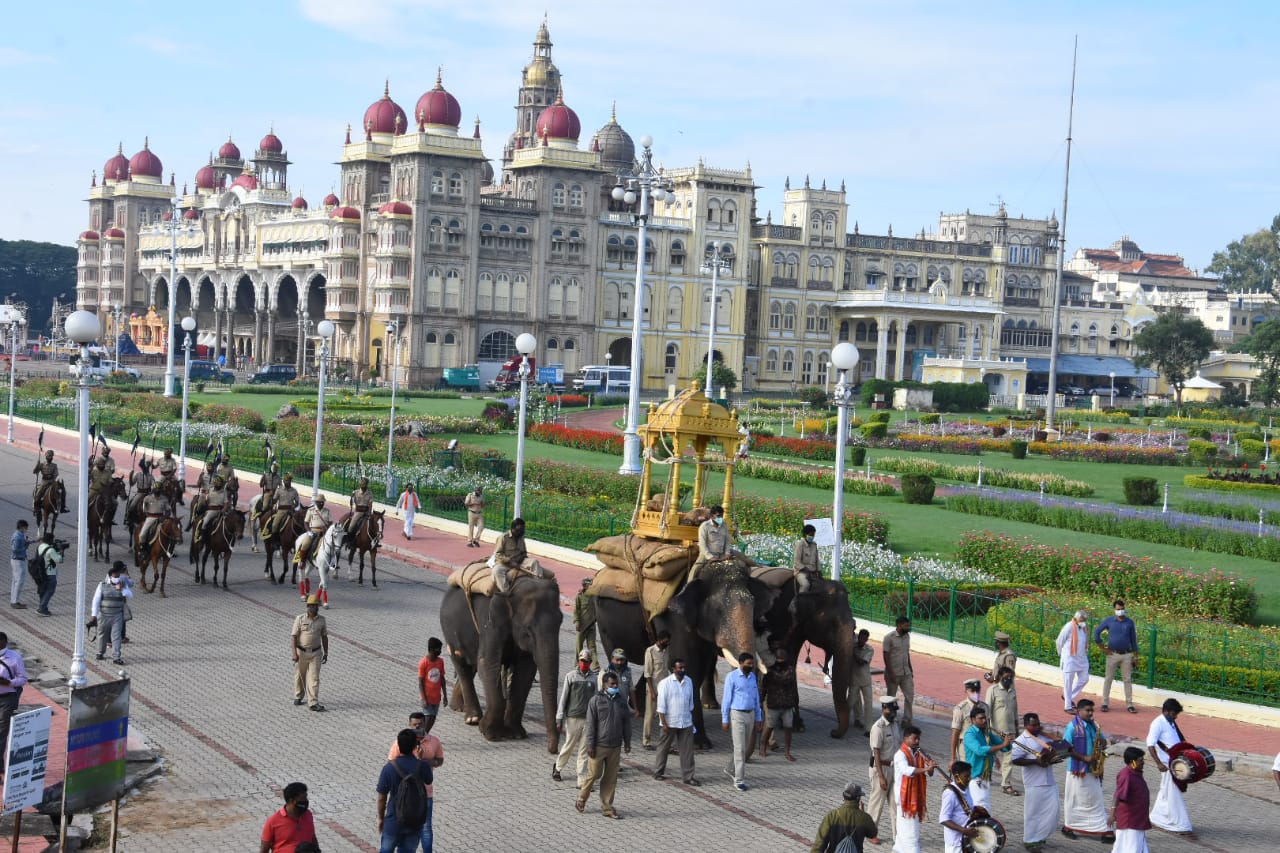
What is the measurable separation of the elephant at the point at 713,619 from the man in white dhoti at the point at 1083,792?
9.19 ft

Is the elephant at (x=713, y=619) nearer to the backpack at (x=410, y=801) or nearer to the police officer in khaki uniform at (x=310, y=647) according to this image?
the police officer in khaki uniform at (x=310, y=647)

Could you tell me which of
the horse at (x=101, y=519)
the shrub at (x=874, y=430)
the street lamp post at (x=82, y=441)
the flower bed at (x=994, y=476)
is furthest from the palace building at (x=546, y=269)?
the street lamp post at (x=82, y=441)

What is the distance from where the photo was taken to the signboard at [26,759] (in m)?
9.73

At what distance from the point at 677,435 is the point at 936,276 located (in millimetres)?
74820

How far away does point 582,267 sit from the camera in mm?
74500

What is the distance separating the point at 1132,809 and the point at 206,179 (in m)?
97.5

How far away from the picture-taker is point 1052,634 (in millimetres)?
17688

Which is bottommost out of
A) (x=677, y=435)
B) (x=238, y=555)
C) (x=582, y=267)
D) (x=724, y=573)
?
(x=238, y=555)

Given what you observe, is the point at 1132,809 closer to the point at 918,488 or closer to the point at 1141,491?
the point at 918,488

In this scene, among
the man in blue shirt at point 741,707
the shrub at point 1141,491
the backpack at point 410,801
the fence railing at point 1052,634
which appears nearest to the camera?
the backpack at point 410,801

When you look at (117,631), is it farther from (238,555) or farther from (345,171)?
(345,171)

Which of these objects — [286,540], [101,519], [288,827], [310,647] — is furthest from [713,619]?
[101,519]

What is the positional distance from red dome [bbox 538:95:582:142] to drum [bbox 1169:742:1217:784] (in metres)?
64.0

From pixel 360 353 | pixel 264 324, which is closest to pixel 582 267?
pixel 360 353
